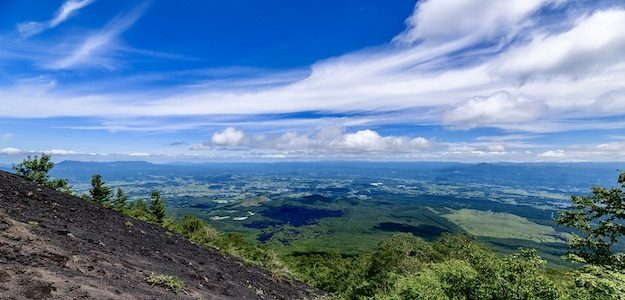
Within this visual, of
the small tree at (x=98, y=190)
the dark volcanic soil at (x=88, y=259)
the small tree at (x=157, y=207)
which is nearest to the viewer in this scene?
the dark volcanic soil at (x=88, y=259)

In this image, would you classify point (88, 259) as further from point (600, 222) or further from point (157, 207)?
point (157, 207)

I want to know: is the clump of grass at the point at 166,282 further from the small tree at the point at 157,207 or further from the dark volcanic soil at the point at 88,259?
the small tree at the point at 157,207

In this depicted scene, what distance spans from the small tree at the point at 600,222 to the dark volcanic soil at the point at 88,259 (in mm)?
25835

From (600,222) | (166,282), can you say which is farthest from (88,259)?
(600,222)

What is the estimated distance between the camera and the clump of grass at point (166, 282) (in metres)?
19.0

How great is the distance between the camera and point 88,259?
18.4m

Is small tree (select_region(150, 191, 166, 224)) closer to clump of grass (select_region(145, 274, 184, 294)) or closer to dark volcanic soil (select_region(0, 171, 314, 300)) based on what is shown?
dark volcanic soil (select_region(0, 171, 314, 300))

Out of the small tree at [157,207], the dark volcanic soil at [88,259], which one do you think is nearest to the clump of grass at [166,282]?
the dark volcanic soil at [88,259]

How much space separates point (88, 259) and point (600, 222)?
36264 mm

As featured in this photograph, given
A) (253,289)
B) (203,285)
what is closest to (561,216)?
(253,289)

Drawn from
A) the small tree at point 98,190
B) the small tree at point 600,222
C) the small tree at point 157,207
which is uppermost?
the small tree at point 600,222

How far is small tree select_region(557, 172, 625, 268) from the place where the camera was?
2638 centimetres

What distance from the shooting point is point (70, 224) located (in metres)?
24.6

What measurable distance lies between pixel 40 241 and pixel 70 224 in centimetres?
723
